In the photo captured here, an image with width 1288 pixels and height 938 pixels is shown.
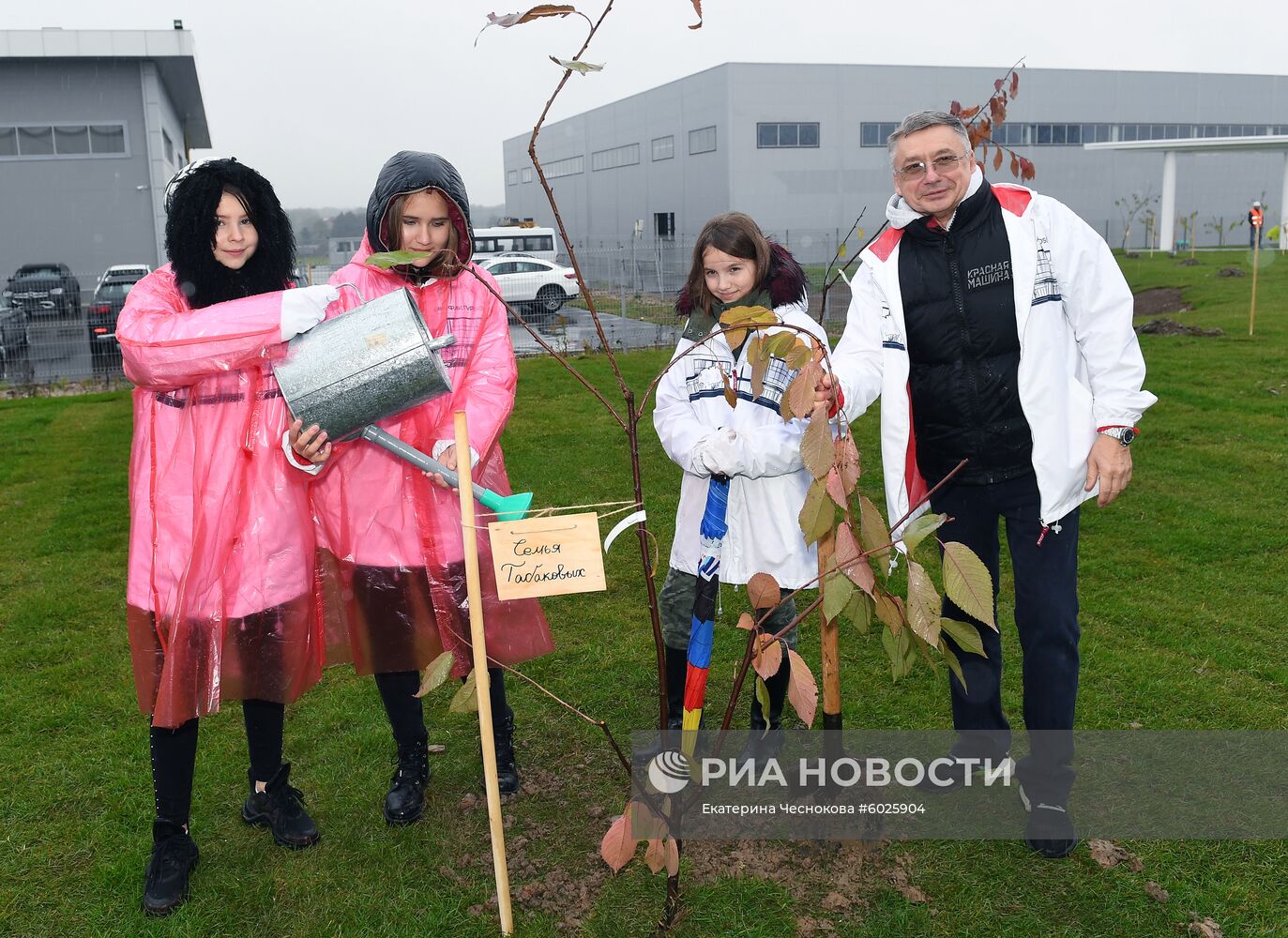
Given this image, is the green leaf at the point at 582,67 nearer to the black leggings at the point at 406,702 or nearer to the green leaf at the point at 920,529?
the green leaf at the point at 920,529

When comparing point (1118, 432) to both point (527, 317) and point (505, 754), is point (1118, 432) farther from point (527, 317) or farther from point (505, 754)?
point (527, 317)

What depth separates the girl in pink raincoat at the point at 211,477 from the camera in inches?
86.8

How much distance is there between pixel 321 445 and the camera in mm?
2289

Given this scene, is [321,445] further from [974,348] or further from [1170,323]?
[1170,323]

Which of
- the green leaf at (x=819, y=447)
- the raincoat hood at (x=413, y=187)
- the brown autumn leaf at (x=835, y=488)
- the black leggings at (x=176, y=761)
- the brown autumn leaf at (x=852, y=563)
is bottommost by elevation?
the black leggings at (x=176, y=761)

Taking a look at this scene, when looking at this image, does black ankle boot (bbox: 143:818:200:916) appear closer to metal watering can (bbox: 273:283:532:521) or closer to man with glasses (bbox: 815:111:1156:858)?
metal watering can (bbox: 273:283:532:521)

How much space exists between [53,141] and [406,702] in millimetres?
24125

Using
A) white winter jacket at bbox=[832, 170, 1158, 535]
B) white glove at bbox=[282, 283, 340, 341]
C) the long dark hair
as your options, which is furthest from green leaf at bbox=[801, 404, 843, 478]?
white glove at bbox=[282, 283, 340, 341]

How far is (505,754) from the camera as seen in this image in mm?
2926

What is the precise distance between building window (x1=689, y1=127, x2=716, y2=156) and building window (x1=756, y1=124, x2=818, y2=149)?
179 centimetres

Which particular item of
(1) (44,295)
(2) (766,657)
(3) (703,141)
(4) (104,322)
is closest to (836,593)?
(2) (766,657)

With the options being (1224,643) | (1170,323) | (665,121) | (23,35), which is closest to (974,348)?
(1224,643)

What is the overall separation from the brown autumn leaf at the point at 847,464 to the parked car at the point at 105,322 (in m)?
12.0

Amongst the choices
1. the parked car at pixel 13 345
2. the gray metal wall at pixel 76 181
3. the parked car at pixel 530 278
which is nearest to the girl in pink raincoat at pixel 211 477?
the parked car at pixel 13 345
